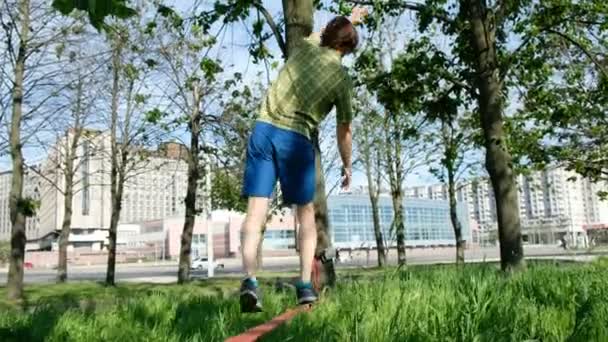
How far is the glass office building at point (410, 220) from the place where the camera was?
348ft

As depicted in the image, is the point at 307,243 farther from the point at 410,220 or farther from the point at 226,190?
the point at 410,220

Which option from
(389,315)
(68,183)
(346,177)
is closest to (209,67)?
(346,177)

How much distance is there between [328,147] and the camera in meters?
37.7

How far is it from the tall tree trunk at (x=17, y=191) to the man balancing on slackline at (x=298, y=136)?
1542cm

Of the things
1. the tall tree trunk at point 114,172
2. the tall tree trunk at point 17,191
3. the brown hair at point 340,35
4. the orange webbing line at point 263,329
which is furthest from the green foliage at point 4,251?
the orange webbing line at point 263,329

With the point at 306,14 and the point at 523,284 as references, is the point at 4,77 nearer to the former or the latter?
the point at 306,14

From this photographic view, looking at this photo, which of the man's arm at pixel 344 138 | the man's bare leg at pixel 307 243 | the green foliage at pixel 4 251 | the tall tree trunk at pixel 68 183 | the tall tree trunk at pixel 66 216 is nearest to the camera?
the man's bare leg at pixel 307 243

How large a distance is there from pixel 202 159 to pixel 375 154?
11.9 metres

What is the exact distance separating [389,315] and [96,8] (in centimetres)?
210

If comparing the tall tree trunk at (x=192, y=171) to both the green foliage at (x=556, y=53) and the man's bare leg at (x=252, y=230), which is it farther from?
the man's bare leg at (x=252, y=230)

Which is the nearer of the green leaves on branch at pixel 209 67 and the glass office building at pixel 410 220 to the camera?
the green leaves on branch at pixel 209 67

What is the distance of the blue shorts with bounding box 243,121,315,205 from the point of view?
12.5 ft

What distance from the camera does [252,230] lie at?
3852mm

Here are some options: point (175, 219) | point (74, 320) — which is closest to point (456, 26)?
point (74, 320)
